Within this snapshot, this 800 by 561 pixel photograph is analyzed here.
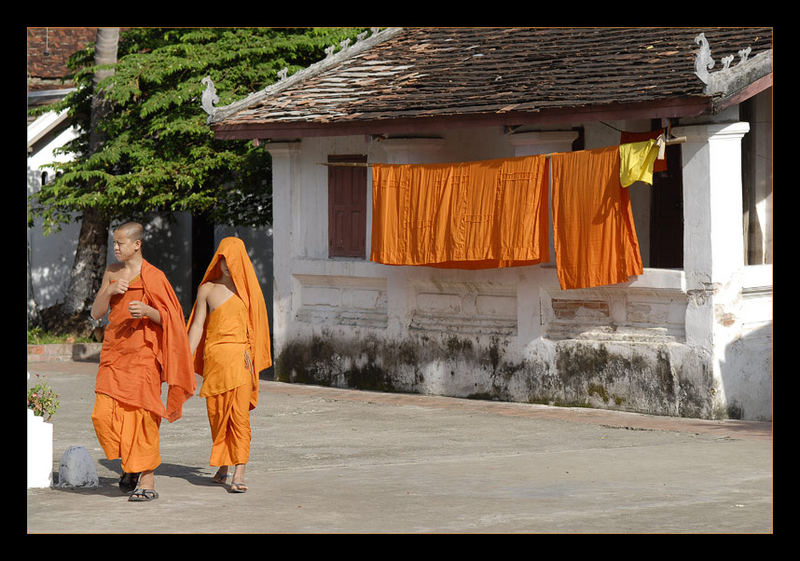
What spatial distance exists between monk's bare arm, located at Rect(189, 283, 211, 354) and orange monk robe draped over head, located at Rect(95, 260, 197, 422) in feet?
0.95

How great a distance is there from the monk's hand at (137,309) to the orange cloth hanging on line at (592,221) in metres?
5.75

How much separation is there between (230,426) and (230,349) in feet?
1.72

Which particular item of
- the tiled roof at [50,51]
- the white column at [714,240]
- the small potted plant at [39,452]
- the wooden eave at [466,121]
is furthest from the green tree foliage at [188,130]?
the small potted plant at [39,452]

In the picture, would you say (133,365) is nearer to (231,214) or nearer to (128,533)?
(128,533)

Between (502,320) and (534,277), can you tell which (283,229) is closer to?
(502,320)

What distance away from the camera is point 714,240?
12797 millimetres

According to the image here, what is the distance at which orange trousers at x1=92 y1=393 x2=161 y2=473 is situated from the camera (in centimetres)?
884

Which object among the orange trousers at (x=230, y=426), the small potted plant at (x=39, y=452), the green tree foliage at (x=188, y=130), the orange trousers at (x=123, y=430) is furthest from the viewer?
the green tree foliage at (x=188, y=130)

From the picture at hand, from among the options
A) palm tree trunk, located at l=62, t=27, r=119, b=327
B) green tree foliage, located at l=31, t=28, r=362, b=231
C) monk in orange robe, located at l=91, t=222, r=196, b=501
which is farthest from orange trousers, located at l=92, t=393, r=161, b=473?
palm tree trunk, located at l=62, t=27, r=119, b=327

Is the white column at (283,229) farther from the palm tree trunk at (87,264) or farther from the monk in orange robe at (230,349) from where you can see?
the monk in orange robe at (230,349)

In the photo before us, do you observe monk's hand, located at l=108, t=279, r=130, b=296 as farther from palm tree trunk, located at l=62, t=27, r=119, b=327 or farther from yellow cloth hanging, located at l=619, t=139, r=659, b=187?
palm tree trunk, located at l=62, t=27, r=119, b=327

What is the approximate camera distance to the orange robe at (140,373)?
8.87 metres

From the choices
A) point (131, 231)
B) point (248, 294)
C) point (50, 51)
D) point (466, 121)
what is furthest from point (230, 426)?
point (50, 51)

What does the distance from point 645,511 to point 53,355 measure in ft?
42.4
